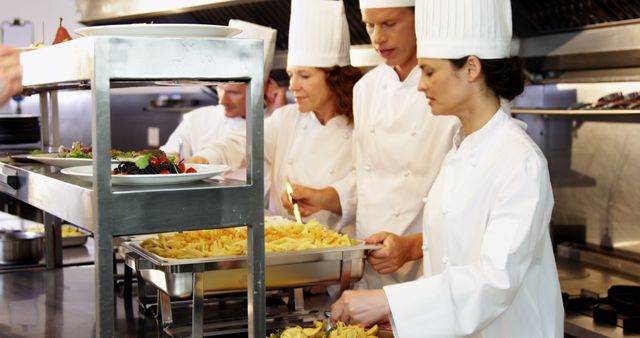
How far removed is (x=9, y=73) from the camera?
1.83 metres

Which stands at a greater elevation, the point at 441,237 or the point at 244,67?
the point at 244,67

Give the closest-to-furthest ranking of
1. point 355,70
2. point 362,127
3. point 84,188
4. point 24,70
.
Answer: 1. point 84,188
2. point 24,70
3. point 362,127
4. point 355,70

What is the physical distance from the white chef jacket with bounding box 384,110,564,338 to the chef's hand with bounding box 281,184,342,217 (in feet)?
3.07

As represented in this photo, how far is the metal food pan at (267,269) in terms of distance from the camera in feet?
6.05

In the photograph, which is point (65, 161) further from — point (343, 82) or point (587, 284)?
point (587, 284)

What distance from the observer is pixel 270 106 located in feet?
15.3

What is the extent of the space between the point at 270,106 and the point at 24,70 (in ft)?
9.67

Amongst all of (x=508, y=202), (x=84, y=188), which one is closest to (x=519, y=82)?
(x=508, y=202)

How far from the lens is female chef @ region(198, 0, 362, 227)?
312cm

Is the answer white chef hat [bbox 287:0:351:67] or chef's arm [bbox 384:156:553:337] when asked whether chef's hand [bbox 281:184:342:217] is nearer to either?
white chef hat [bbox 287:0:351:67]

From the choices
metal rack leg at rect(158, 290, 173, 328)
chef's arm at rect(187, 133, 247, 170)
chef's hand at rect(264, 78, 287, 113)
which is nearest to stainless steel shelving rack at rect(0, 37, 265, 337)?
metal rack leg at rect(158, 290, 173, 328)

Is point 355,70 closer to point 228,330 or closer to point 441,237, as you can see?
point 441,237

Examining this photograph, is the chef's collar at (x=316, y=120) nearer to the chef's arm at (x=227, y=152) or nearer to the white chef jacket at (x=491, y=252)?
the chef's arm at (x=227, y=152)

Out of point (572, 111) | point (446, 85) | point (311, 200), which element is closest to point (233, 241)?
point (446, 85)
